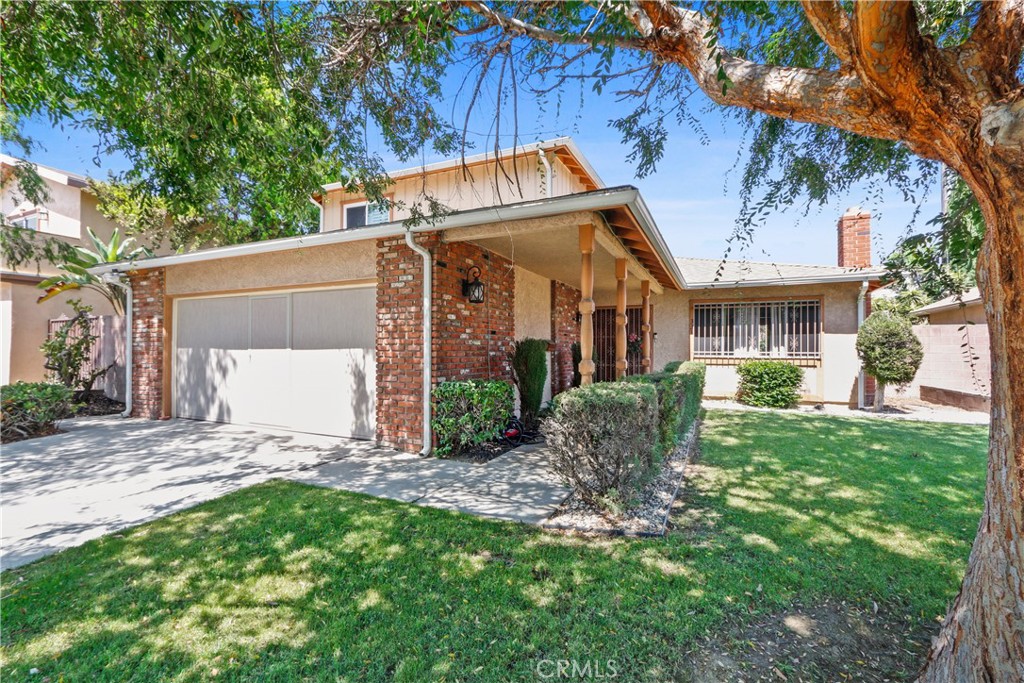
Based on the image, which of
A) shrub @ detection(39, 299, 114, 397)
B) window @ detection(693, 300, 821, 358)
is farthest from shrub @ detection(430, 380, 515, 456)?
shrub @ detection(39, 299, 114, 397)

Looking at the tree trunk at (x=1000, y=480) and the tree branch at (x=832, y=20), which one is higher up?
the tree branch at (x=832, y=20)

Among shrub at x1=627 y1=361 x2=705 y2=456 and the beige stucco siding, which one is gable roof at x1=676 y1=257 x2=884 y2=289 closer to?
shrub at x1=627 y1=361 x2=705 y2=456

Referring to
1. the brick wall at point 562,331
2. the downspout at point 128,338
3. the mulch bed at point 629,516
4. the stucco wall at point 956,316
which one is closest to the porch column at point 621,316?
the mulch bed at point 629,516

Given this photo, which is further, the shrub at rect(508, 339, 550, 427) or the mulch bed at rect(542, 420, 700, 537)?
the shrub at rect(508, 339, 550, 427)

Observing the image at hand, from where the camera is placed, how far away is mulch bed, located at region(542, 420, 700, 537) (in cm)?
369

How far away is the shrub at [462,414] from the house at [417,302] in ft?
0.69

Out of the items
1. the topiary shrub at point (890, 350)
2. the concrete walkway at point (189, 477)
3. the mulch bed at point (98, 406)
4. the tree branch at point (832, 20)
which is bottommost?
the concrete walkway at point (189, 477)

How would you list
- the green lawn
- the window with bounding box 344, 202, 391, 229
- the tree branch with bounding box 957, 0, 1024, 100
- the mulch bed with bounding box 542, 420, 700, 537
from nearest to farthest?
the tree branch with bounding box 957, 0, 1024, 100 < the green lawn < the mulch bed with bounding box 542, 420, 700, 537 < the window with bounding box 344, 202, 391, 229

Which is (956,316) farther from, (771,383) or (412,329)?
(412,329)

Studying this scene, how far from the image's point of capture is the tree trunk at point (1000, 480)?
168 centimetres

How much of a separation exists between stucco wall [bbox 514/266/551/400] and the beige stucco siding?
286cm

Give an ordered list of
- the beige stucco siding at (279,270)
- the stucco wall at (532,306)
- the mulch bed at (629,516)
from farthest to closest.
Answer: the stucco wall at (532,306)
the beige stucco siding at (279,270)
the mulch bed at (629,516)

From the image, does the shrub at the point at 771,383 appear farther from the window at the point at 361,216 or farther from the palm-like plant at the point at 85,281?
the palm-like plant at the point at 85,281

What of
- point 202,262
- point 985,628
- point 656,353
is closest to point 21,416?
point 202,262
